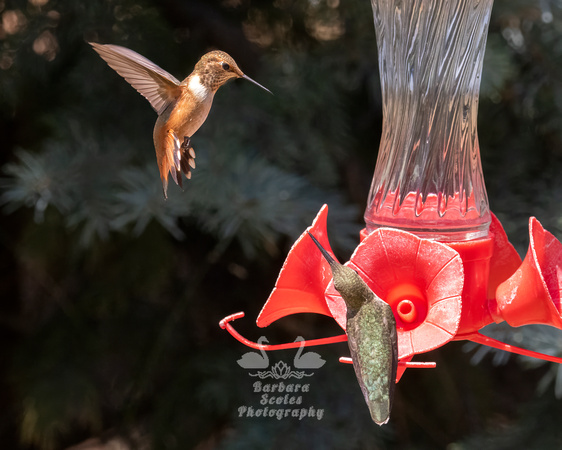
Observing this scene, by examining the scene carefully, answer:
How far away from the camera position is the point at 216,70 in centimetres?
43

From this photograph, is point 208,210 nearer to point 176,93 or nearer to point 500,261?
point 500,261

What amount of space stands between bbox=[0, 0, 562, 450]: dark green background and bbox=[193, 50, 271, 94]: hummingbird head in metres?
0.76

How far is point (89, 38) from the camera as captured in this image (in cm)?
135

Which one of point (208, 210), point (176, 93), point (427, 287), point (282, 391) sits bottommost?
point (282, 391)

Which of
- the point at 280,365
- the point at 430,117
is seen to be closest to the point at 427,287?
the point at 430,117

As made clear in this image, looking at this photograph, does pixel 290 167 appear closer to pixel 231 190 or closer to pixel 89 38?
pixel 231 190

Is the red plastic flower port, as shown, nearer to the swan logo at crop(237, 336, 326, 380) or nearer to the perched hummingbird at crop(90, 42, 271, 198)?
the perched hummingbird at crop(90, 42, 271, 198)

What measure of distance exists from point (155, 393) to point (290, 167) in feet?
2.35

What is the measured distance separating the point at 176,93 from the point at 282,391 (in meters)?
1.21

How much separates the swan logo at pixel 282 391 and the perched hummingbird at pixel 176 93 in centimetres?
106

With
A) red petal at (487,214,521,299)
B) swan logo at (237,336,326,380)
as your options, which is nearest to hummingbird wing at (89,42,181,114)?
red petal at (487,214,521,299)

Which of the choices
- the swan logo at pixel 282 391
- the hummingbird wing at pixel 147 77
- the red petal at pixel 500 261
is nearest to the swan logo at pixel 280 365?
the swan logo at pixel 282 391

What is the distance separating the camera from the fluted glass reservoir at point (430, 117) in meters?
0.70

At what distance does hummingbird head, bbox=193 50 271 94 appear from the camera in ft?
1.40
